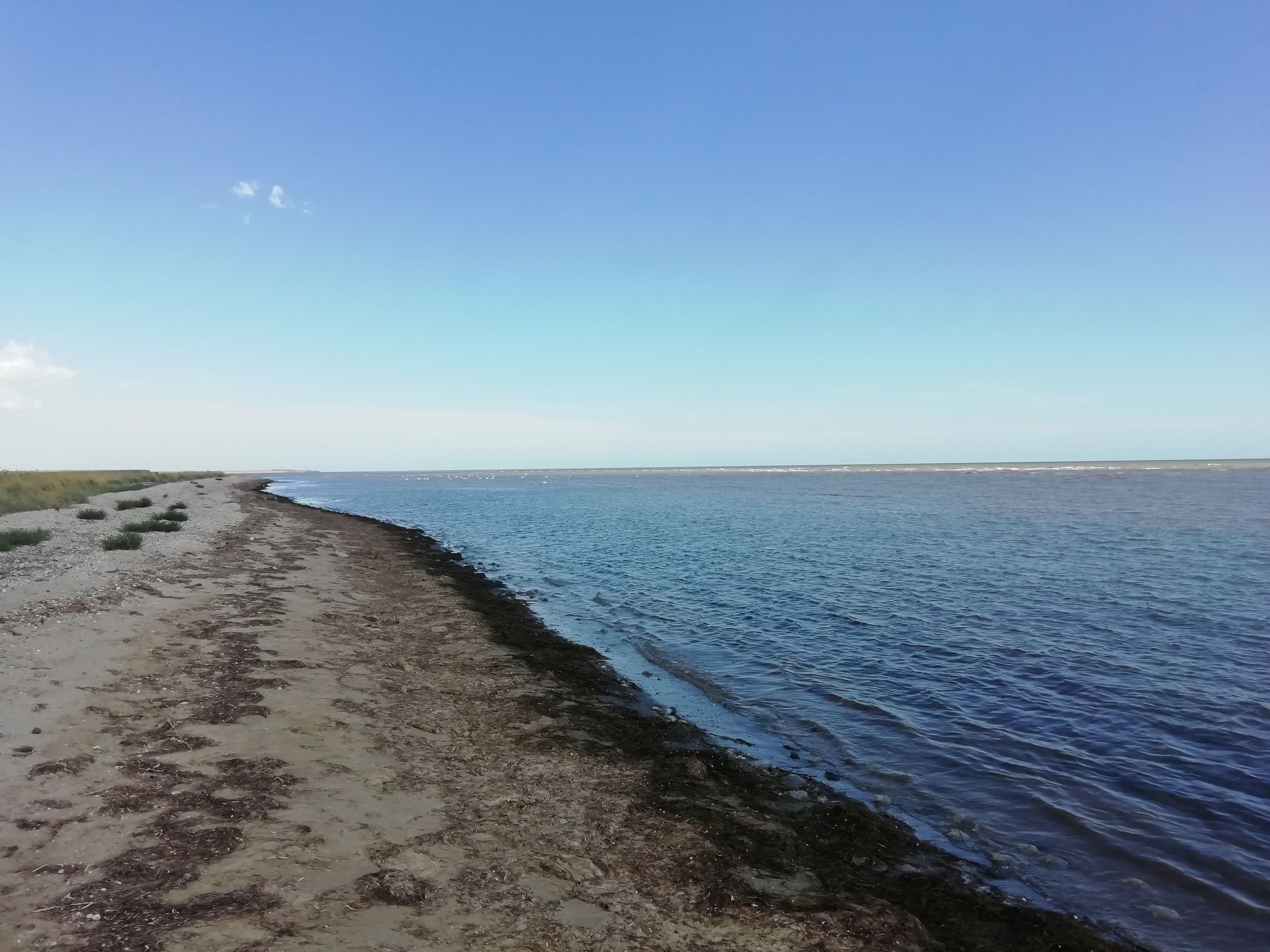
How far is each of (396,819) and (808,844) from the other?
15.8ft

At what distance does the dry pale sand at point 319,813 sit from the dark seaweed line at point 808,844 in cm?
23

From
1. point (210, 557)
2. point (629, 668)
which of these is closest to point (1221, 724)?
point (629, 668)

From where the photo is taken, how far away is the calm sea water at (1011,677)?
7.93m

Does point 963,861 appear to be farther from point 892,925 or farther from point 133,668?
point 133,668

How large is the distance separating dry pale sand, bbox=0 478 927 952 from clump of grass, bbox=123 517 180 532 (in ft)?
53.2

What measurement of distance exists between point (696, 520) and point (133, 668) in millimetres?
48145

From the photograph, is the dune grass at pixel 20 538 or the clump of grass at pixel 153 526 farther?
the clump of grass at pixel 153 526

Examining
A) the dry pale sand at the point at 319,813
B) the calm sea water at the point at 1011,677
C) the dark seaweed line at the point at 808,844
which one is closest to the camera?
the dry pale sand at the point at 319,813

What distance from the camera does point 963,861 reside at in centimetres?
762

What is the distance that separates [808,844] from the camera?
7.58 m

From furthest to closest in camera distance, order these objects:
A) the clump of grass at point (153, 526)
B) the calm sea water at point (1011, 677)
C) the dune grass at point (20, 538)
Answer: the clump of grass at point (153, 526), the dune grass at point (20, 538), the calm sea water at point (1011, 677)

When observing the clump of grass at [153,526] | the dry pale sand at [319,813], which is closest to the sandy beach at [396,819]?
the dry pale sand at [319,813]

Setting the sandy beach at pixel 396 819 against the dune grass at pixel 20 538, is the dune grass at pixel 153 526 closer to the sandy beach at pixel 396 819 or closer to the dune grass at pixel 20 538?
the dune grass at pixel 20 538

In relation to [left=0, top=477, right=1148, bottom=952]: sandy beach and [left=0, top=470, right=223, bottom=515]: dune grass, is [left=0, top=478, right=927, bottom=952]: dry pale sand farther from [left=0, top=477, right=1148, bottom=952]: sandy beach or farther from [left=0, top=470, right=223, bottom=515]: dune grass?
[left=0, top=470, right=223, bottom=515]: dune grass
